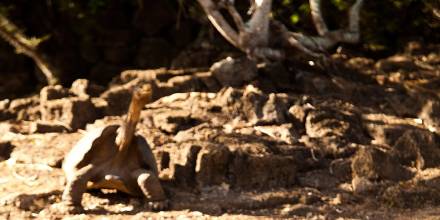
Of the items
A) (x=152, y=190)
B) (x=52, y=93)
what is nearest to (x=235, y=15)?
(x=52, y=93)

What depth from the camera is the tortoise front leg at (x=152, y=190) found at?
5.25m

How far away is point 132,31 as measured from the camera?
10.9 meters

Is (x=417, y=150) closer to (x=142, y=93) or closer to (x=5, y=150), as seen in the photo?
(x=142, y=93)

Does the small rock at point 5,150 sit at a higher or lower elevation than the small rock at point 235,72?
lower

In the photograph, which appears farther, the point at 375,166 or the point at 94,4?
→ the point at 94,4

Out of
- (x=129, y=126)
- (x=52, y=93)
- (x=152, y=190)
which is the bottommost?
(x=152, y=190)

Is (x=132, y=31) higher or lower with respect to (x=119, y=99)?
higher

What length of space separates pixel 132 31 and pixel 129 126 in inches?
231

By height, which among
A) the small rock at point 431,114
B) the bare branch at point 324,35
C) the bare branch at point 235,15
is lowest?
the small rock at point 431,114

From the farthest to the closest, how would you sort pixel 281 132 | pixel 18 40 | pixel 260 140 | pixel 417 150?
pixel 18 40
pixel 281 132
pixel 260 140
pixel 417 150

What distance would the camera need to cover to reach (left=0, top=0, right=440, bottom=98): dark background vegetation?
10086 mm

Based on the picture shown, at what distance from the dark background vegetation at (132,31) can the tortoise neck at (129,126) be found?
4.53 meters

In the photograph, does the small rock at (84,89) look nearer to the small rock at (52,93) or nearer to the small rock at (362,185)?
the small rock at (52,93)

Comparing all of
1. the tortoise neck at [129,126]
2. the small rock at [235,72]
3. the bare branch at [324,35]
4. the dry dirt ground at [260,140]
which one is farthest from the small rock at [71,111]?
the bare branch at [324,35]
